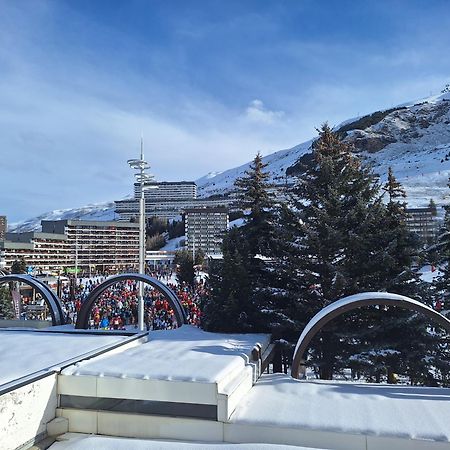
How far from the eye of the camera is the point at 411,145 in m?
122

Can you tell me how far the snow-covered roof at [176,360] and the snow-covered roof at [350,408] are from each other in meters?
0.67

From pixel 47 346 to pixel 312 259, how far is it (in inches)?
286

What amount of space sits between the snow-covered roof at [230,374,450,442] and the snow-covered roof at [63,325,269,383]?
2.20 ft

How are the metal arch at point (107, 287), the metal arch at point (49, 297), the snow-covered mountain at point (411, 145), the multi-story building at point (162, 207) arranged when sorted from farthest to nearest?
the multi-story building at point (162, 207) < the snow-covered mountain at point (411, 145) < the metal arch at point (49, 297) < the metal arch at point (107, 287)

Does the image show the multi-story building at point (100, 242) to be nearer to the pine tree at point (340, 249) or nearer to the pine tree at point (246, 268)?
the pine tree at point (246, 268)

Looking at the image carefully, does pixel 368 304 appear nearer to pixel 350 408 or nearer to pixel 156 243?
pixel 350 408

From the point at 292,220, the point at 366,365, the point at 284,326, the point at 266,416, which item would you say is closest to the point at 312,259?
the point at 292,220

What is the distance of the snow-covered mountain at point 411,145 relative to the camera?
8644 centimetres

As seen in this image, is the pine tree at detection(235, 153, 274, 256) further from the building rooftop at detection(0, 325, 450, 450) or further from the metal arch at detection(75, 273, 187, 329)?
the building rooftop at detection(0, 325, 450, 450)

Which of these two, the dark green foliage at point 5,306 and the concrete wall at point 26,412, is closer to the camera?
the concrete wall at point 26,412

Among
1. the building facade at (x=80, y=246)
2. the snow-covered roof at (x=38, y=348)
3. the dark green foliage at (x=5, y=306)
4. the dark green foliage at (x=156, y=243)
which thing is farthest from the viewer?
the dark green foliage at (x=156, y=243)

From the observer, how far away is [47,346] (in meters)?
8.70

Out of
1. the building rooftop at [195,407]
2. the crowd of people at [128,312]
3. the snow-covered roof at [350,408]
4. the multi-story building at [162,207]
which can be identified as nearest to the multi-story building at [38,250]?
the crowd of people at [128,312]

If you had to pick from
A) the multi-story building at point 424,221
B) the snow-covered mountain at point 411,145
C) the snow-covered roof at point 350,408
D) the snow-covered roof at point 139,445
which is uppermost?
the snow-covered mountain at point 411,145
